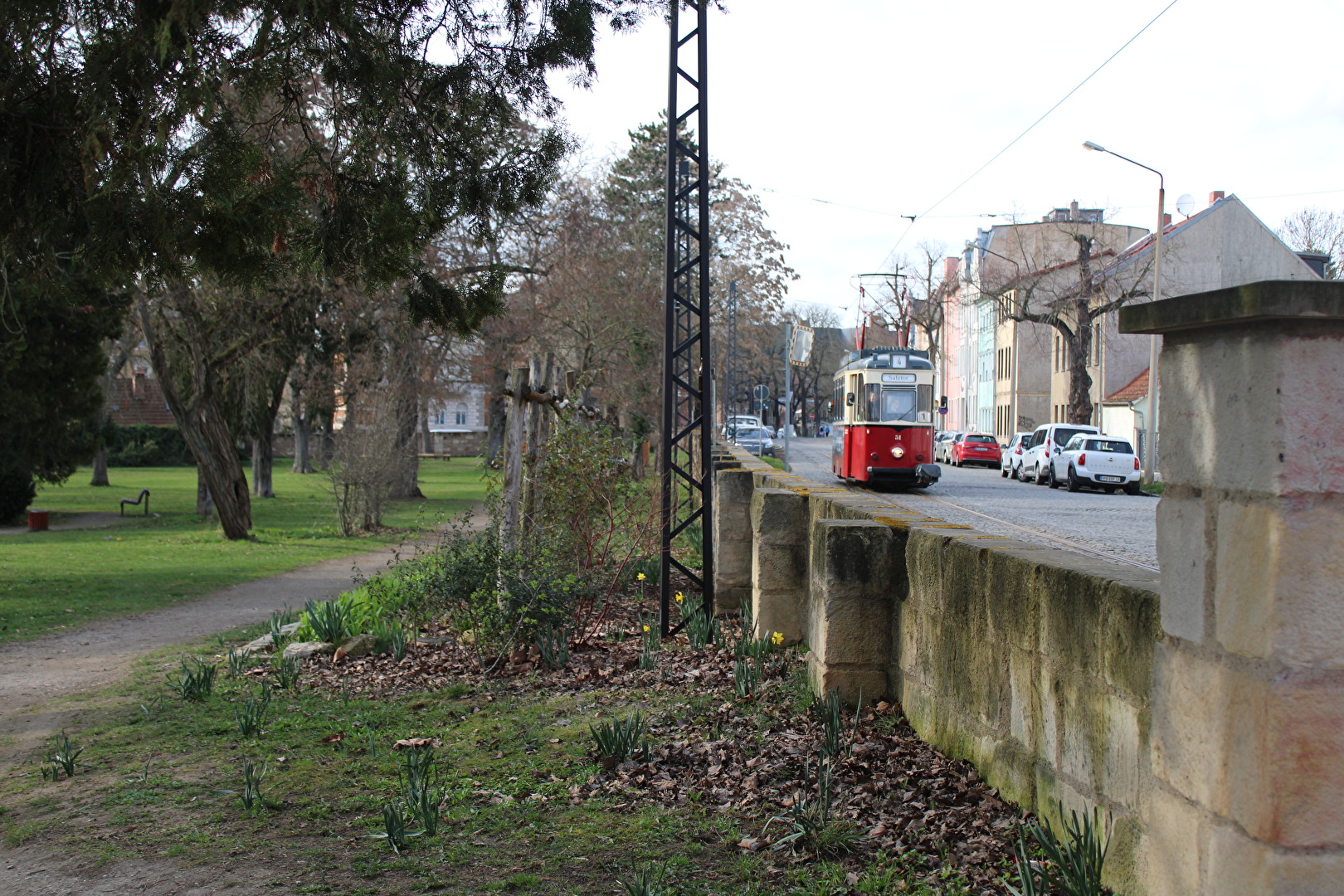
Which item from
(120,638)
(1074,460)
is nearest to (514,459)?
(120,638)

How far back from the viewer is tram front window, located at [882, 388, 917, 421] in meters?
25.2

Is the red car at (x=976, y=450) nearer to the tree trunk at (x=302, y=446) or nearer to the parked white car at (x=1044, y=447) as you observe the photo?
the parked white car at (x=1044, y=447)

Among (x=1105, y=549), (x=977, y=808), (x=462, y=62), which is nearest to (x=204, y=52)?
(x=462, y=62)

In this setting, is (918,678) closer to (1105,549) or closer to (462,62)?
(462,62)

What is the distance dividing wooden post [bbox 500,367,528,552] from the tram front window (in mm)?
16752

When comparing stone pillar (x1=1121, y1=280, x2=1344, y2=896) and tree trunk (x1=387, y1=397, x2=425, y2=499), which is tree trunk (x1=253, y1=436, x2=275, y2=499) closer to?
tree trunk (x1=387, y1=397, x2=425, y2=499)

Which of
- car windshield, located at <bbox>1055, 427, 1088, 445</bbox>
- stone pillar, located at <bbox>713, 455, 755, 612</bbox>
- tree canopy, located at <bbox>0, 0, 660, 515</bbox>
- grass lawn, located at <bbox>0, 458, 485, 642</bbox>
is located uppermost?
tree canopy, located at <bbox>0, 0, 660, 515</bbox>

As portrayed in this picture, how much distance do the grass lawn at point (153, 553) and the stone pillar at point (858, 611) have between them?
4628 millimetres

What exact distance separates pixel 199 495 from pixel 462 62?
23.1 m

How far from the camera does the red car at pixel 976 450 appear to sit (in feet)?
151

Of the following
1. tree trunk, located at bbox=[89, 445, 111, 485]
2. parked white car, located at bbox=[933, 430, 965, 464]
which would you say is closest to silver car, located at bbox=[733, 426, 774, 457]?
parked white car, located at bbox=[933, 430, 965, 464]

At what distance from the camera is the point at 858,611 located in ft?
20.1

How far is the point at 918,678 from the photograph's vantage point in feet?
Result: 18.4

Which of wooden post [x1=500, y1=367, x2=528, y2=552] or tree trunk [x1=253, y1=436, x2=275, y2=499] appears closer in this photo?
wooden post [x1=500, y1=367, x2=528, y2=552]
